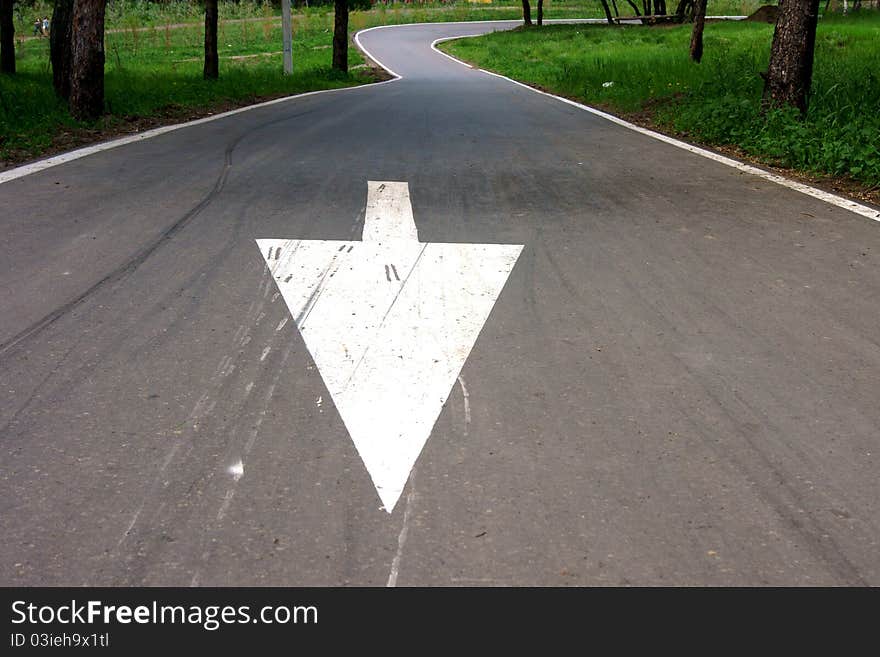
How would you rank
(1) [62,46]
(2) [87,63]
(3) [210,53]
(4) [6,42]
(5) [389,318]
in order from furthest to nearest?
(4) [6,42]
(3) [210,53]
(1) [62,46]
(2) [87,63]
(5) [389,318]

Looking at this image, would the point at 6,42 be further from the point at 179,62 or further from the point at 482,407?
the point at 482,407

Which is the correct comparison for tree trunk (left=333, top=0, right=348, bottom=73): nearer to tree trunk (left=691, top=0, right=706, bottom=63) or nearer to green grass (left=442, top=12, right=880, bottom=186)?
green grass (left=442, top=12, right=880, bottom=186)

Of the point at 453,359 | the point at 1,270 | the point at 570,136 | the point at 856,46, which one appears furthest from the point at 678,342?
the point at 856,46

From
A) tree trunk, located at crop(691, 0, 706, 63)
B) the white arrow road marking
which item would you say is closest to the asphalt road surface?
the white arrow road marking

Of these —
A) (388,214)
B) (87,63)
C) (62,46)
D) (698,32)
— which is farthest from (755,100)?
(698,32)

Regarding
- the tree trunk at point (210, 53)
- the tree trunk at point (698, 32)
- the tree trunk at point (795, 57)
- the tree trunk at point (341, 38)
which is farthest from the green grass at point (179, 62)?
the tree trunk at point (698, 32)

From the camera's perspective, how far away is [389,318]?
455 cm

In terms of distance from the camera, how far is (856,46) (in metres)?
26.9

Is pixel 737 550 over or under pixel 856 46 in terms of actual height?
under

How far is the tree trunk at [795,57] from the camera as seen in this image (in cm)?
1191

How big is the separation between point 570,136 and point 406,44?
44083 mm

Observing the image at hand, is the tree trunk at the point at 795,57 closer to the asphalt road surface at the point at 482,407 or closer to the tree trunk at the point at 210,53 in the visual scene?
the asphalt road surface at the point at 482,407

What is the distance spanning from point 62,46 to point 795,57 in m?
12.4
